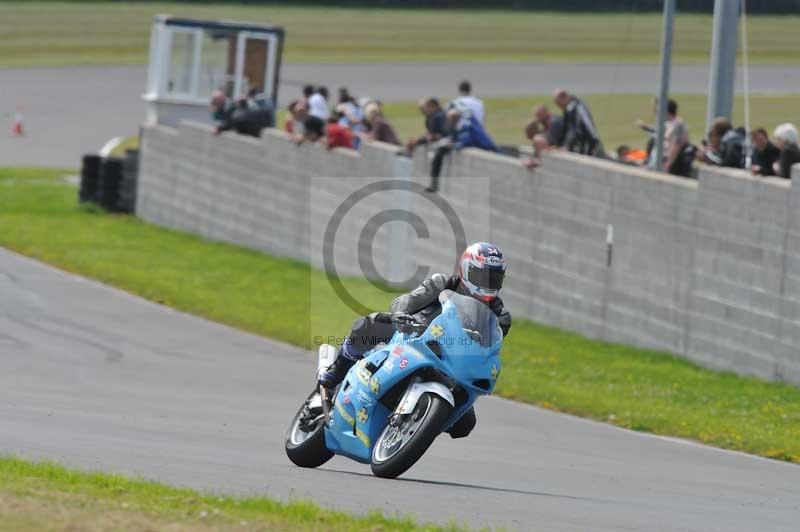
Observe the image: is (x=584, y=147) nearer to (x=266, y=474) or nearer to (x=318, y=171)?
(x=318, y=171)

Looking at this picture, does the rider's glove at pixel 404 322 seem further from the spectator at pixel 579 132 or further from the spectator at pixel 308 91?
the spectator at pixel 308 91

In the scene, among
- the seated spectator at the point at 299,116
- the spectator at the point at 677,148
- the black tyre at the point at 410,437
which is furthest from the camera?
the seated spectator at the point at 299,116

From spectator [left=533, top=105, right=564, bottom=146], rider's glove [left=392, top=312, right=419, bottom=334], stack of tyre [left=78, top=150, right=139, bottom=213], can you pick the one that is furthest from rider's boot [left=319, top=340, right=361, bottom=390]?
stack of tyre [left=78, top=150, right=139, bottom=213]

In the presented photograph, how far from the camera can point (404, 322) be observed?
1002cm

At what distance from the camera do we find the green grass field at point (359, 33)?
55.0 meters

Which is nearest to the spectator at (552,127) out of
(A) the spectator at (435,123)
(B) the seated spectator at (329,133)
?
(A) the spectator at (435,123)

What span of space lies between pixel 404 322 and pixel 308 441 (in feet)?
4.03

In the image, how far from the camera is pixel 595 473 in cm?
1146

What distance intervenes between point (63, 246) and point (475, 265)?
16651 millimetres

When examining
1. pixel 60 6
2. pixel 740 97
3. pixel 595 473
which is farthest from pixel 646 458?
pixel 60 6

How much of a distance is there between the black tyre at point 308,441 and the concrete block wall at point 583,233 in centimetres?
728

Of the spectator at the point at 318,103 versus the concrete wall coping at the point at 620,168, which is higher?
the spectator at the point at 318,103

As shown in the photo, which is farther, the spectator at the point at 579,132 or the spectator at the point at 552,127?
the spectator at the point at 552,127

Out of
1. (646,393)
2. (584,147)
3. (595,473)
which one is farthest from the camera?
(584,147)
